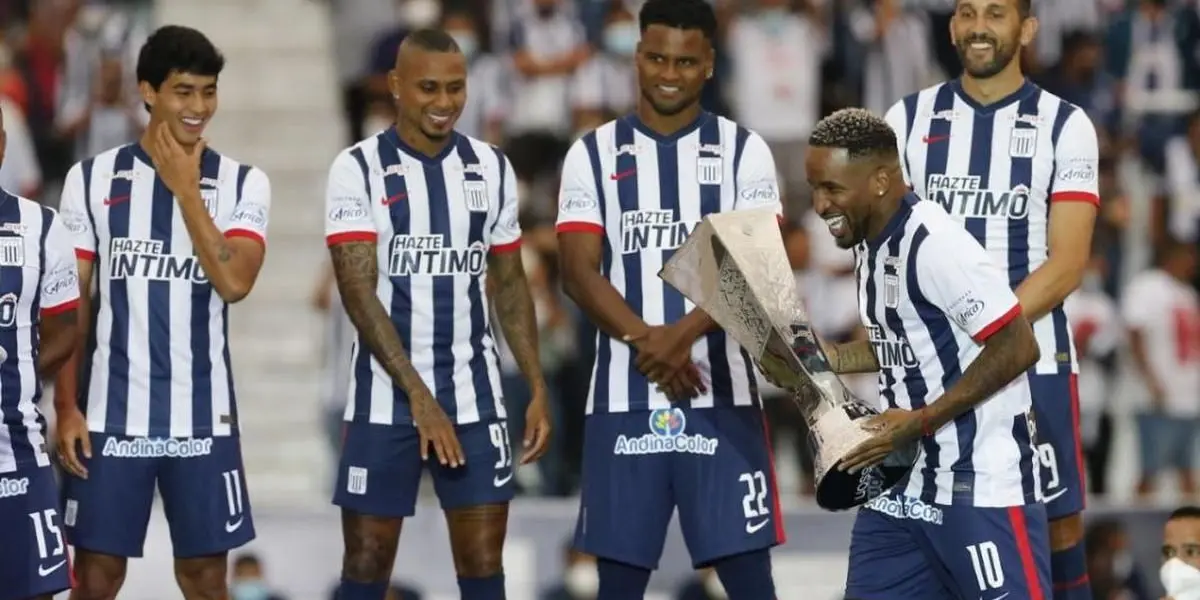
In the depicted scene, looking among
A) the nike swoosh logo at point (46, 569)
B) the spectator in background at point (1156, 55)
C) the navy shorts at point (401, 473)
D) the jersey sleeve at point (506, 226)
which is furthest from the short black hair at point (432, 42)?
the spectator in background at point (1156, 55)

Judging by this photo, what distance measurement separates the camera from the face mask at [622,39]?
16094mm

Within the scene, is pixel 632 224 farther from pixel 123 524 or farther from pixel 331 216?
pixel 123 524

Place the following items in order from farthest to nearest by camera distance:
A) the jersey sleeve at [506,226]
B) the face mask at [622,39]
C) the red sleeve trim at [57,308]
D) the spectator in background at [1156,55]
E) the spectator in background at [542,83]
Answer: the spectator in background at [1156,55]
the face mask at [622,39]
the spectator in background at [542,83]
the jersey sleeve at [506,226]
the red sleeve trim at [57,308]

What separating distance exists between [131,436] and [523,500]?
5.27 meters

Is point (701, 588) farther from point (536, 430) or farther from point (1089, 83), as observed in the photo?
point (1089, 83)

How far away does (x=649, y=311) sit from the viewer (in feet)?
29.4

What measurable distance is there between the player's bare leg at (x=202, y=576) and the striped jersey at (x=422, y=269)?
781mm

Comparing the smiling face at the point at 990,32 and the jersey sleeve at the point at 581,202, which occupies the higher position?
the smiling face at the point at 990,32

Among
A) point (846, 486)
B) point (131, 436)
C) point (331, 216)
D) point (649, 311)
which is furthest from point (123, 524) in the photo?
point (846, 486)

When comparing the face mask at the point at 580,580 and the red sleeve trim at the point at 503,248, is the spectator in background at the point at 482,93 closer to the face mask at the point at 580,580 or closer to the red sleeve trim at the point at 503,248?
the face mask at the point at 580,580

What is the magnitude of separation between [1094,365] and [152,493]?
7558 mm

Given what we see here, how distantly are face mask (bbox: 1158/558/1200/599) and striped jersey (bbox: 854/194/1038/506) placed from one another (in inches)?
54.2

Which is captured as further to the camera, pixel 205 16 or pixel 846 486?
pixel 205 16

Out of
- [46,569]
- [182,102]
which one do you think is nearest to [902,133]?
[182,102]
